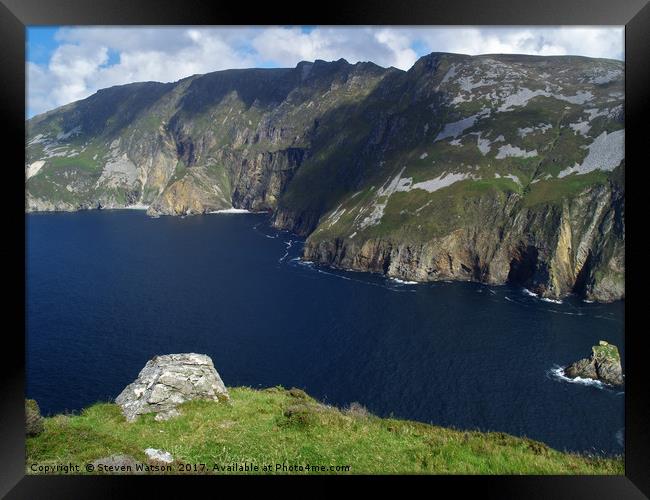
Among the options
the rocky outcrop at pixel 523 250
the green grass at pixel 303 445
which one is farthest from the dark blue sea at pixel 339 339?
the green grass at pixel 303 445

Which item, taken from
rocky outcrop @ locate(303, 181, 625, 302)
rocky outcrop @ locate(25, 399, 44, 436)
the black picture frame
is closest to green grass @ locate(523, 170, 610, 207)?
rocky outcrop @ locate(303, 181, 625, 302)

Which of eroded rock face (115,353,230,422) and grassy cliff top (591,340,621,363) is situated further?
grassy cliff top (591,340,621,363)

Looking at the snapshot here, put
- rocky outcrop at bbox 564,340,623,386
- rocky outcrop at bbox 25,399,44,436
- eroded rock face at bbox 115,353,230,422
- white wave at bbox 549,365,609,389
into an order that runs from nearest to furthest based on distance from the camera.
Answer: rocky outcrop at bbox 25,399,44,436 → eroded rock face at bbox 115,353,230,422 → white wave at bbox 549,365,609,389 → rocky outcrop at bbox 564,340,623,386

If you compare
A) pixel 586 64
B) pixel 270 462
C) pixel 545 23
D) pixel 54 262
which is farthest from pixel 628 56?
pixel 586 64

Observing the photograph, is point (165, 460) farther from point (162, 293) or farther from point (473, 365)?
point (162, 293)

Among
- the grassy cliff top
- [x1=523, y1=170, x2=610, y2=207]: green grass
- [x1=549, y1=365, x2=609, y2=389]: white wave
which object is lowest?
[x1=549, y1=365, x2=609, y2=389]: white wave

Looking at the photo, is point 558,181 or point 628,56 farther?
point 558,181

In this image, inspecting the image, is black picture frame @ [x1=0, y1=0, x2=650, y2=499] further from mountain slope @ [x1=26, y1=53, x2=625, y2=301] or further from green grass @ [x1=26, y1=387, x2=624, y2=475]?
mountain slope @ [x1=26, y1=53, x2=625, y2=301]
